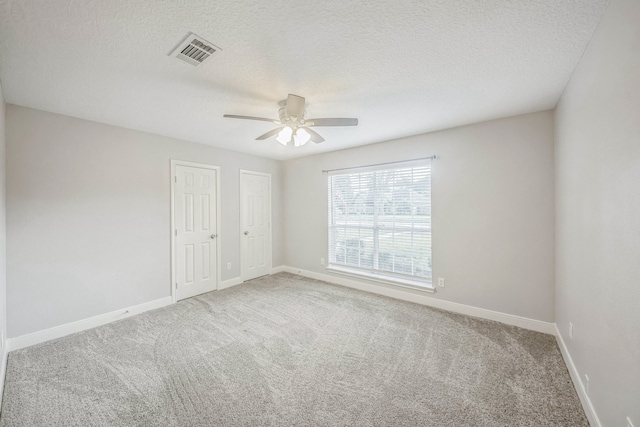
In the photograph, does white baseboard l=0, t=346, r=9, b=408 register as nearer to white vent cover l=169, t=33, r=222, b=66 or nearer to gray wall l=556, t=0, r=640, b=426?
white vent cover l=169, t=33, r=222, b=66

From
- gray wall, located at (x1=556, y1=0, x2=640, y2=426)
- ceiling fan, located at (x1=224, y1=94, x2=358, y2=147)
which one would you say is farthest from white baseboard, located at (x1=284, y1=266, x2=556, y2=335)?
ceiling fan, located at (x1=224, y1=94, x2=358, y2=147)

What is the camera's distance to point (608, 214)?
136 cm

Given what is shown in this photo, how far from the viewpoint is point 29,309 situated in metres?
2.48

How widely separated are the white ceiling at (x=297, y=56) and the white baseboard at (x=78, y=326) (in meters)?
2.32

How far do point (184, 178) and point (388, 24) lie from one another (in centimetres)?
341

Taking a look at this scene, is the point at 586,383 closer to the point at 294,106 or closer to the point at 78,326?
the point at 294,106

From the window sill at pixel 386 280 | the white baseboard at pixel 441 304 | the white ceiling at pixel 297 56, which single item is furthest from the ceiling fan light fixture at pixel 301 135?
the white baseboard at pixel 441 304

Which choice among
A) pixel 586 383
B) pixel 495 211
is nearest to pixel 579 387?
pixel 586 383

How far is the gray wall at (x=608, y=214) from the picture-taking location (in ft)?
3.66

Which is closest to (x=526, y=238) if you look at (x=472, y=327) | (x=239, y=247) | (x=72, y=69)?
(x=472, y=327)

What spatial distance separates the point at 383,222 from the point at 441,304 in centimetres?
139

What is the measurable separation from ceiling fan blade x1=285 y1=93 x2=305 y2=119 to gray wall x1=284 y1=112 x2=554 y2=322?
2004mm

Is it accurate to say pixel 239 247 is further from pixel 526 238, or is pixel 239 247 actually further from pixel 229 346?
pixel 526 238

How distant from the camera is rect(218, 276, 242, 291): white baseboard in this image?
4.13 m
